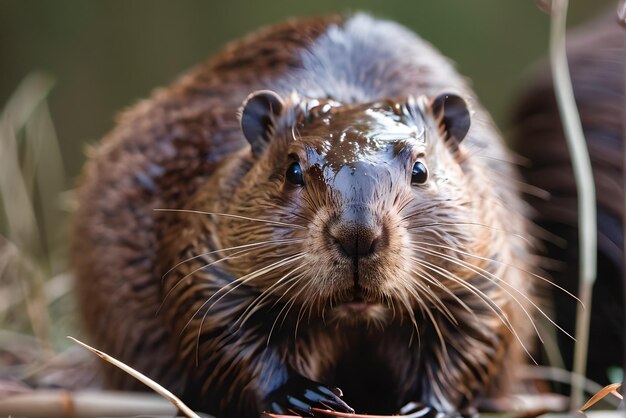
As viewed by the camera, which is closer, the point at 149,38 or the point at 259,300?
the point at 259,300

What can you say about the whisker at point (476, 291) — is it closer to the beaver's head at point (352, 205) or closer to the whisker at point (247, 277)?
the beaver's head at point (352, 205)

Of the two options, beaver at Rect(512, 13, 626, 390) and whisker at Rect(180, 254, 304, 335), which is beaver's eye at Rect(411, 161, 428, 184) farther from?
beaver at Rect(512, 13, 626, 390)

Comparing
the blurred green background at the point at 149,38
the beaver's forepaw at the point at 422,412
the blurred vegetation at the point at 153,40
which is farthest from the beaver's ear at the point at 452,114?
the blurred green background at the point at 149,38

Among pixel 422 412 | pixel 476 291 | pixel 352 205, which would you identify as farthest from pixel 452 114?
pixel 422 412

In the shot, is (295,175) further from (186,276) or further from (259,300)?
(186,276)

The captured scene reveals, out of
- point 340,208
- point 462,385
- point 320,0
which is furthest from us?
point 320,0

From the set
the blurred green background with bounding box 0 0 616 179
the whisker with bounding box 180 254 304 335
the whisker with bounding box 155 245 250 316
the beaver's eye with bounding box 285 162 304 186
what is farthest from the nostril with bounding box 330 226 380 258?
the blurred green background with bounding box 0 0 616 179

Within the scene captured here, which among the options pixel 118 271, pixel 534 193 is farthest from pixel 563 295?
pixel 118 271

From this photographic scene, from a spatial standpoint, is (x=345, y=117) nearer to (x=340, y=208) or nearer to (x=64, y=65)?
(x=340, y=208)
